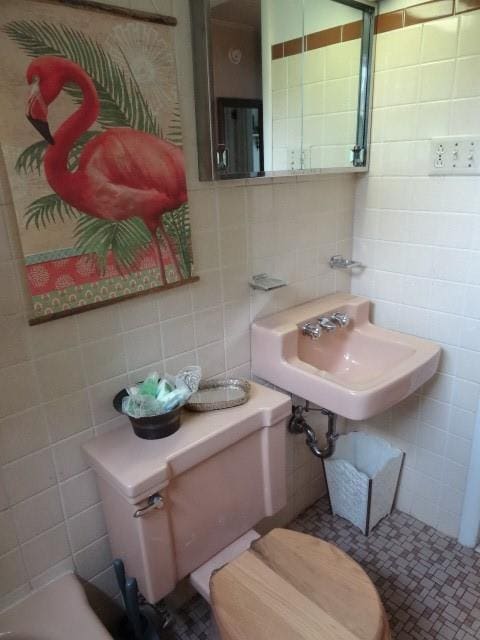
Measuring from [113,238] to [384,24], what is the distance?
1.12 meters

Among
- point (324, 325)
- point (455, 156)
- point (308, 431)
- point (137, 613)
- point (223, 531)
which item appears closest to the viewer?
point (137, 613)

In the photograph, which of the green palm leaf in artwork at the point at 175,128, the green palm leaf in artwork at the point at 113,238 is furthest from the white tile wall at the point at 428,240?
the green palm leaf in artwork at the point at 113,238

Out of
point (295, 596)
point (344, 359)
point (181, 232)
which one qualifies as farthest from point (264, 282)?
point (295, 596)

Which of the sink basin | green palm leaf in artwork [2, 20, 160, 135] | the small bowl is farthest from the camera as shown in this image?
the sink basin

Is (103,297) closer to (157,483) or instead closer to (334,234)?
(157,483)

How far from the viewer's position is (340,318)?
1.55 m

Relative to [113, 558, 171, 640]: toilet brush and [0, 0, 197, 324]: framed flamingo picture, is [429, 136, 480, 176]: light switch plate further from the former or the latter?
[113, 558, 171, 640]: toilet brush

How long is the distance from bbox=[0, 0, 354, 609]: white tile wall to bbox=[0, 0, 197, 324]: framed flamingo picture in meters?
0.04

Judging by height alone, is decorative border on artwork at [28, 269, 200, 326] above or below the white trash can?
above

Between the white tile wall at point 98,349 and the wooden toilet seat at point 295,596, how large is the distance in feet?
1.33

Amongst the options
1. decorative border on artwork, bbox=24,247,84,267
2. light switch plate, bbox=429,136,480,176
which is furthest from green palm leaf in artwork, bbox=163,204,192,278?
light switch plate, bbox=429,136,480,176

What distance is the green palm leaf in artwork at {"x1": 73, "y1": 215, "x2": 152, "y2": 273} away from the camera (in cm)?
100

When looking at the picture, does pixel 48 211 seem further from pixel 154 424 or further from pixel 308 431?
pixel 308 431

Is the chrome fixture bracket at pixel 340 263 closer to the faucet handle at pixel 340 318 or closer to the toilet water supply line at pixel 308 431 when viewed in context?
the faucet handle at pixel 340 318
